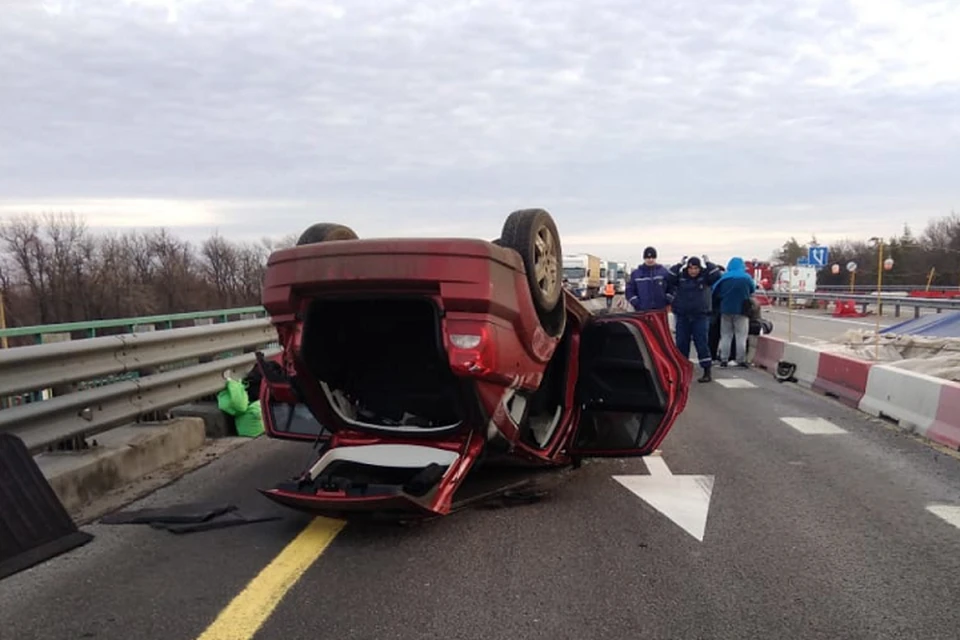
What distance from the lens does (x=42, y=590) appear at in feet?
11.1

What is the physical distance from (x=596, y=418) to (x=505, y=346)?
5.33 feet

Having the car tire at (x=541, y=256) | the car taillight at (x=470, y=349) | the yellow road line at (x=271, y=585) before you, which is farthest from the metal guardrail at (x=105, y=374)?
the car tire at (x=541, y=256)

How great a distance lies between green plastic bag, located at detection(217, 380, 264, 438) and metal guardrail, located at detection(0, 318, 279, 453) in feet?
0.70

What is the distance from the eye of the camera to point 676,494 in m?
4.82

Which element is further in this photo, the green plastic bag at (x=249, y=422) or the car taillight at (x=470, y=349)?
the green plastic bag at (x=249, y=422)

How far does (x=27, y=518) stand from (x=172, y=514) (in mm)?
770

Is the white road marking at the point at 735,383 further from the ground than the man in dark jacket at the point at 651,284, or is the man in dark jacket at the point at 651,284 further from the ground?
the man in dark jacket at the point at 651,284

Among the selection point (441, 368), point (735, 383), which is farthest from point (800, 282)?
point (441, 368)

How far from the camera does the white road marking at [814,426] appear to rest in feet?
22.2

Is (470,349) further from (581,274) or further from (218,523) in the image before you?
(581,274)

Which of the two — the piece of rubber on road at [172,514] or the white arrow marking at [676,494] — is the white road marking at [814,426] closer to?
the white arrow marking at [676,494]

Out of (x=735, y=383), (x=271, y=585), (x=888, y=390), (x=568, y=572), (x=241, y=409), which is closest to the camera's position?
(x=271, y=585)

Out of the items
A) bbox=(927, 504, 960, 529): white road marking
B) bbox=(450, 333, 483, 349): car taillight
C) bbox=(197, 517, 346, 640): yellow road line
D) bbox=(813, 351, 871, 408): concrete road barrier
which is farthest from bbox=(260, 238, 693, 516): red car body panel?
bbox=(813, 351, 871, 408): concrete road barrier

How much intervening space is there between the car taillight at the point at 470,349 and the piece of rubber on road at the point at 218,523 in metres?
1.65
